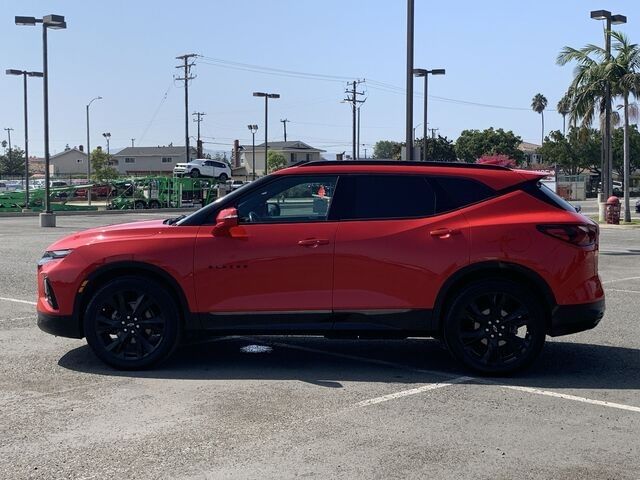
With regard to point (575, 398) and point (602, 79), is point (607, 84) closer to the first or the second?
point (602, 79)

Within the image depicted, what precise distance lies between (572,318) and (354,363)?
194 centimetres

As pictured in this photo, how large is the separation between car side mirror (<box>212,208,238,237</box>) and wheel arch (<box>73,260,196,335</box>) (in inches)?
21.9

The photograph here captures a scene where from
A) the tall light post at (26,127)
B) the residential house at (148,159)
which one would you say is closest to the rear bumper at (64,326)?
the tall light post at (26,127)

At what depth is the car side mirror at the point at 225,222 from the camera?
6637 millimetres

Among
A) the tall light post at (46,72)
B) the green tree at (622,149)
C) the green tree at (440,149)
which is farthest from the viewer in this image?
the green tree at (622,149)

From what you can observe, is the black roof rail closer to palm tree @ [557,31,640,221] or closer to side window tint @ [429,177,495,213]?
side window tint @ [429,177,495,213]

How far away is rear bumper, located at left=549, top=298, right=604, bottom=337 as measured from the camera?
6.63 metres

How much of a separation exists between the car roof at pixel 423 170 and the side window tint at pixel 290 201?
8 centimetres

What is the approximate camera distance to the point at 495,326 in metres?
6.70

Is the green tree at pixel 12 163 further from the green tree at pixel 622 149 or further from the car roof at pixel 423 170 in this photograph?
the car roof at pixel 423 170

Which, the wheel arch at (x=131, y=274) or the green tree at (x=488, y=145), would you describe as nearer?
the wheel arch at (x=131, y=274)

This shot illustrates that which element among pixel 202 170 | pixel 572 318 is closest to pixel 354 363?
pixel 572 318

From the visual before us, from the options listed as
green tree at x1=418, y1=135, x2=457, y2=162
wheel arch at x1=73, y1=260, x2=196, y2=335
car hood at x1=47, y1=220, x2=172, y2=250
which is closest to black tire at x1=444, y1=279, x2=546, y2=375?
wheel arch at x1=73, y1=260, x2=196, y2=335

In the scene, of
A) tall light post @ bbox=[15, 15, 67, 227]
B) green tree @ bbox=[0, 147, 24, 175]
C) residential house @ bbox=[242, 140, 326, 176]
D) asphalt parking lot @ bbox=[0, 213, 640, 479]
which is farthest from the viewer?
green tree @ bbox=[0, 147, 24, 175]
